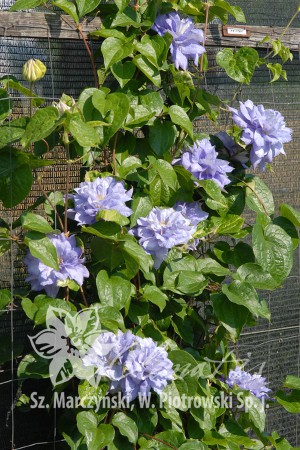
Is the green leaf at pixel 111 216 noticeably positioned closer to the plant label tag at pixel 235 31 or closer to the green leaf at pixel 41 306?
the green leaf at pixel 41 306

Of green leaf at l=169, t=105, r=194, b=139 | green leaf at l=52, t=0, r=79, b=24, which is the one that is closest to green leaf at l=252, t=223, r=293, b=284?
green leaf at l=169, t=105, r=194, b=139

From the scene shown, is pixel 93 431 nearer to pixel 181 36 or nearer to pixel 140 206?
pixel 140 206

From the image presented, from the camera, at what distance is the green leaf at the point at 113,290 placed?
1560mm

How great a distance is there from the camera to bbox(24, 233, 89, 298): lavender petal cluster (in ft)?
4.99

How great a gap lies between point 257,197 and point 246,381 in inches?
17.2

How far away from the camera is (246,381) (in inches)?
73.7

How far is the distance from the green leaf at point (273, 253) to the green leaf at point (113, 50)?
1.48ft

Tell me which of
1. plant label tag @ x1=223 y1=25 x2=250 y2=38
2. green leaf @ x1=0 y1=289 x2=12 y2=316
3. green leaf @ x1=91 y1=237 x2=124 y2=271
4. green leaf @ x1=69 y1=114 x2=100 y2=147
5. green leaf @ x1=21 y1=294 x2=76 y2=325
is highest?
plant label tag @ x1=223 y1=25 x2=250 y2=38

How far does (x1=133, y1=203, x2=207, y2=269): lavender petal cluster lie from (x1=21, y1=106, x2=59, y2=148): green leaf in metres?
0.29

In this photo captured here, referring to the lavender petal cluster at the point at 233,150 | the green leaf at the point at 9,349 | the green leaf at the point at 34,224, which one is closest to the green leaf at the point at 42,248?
the green leaf at the point at 34,224

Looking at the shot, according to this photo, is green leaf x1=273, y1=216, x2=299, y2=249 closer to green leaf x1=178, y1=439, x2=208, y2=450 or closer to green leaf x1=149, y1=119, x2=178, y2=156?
green leaf x1=149, y1=119, x2=178, y2=156

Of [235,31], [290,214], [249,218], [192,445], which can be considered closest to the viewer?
[192,445]

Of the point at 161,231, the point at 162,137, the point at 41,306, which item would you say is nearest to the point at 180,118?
the point at 162,137

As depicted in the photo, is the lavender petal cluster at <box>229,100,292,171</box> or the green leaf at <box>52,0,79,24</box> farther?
the lavender petal cluster at <box>229,100,292,171</box>
